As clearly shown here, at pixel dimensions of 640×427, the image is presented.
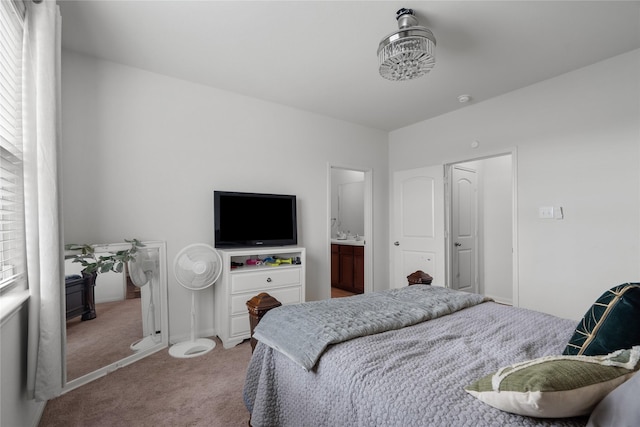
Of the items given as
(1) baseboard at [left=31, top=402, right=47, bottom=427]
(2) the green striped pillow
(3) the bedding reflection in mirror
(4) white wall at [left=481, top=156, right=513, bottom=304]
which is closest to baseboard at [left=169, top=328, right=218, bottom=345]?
(3) the bedding reflection in mirror

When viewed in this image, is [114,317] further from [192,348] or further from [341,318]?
[341,318]

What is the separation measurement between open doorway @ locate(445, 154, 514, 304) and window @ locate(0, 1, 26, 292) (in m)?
4.32

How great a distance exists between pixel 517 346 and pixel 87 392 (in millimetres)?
2660

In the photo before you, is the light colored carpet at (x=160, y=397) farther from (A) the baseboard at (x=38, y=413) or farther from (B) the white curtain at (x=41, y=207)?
(B) the white curtain at (x=41, y=207)

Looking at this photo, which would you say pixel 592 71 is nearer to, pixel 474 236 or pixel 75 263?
pixel 474 236

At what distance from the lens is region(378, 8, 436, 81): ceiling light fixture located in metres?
2.05

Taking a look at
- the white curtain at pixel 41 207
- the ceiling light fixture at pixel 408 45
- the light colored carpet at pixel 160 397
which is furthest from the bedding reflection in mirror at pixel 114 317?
the ceiling light fixture at pixel 408 45

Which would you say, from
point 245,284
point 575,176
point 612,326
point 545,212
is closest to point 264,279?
point 245,284

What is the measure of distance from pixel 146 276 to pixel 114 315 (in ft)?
1.26

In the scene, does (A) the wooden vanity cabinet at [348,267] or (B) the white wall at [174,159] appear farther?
(A) the wooden vanity cabinet at [348,267]

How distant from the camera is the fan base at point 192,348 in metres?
2.73

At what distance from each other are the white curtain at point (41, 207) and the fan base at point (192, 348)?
1.06 m

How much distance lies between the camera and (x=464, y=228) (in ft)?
15.2

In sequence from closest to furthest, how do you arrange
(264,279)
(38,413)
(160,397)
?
(38,413) < (160,397) < (264,279)
